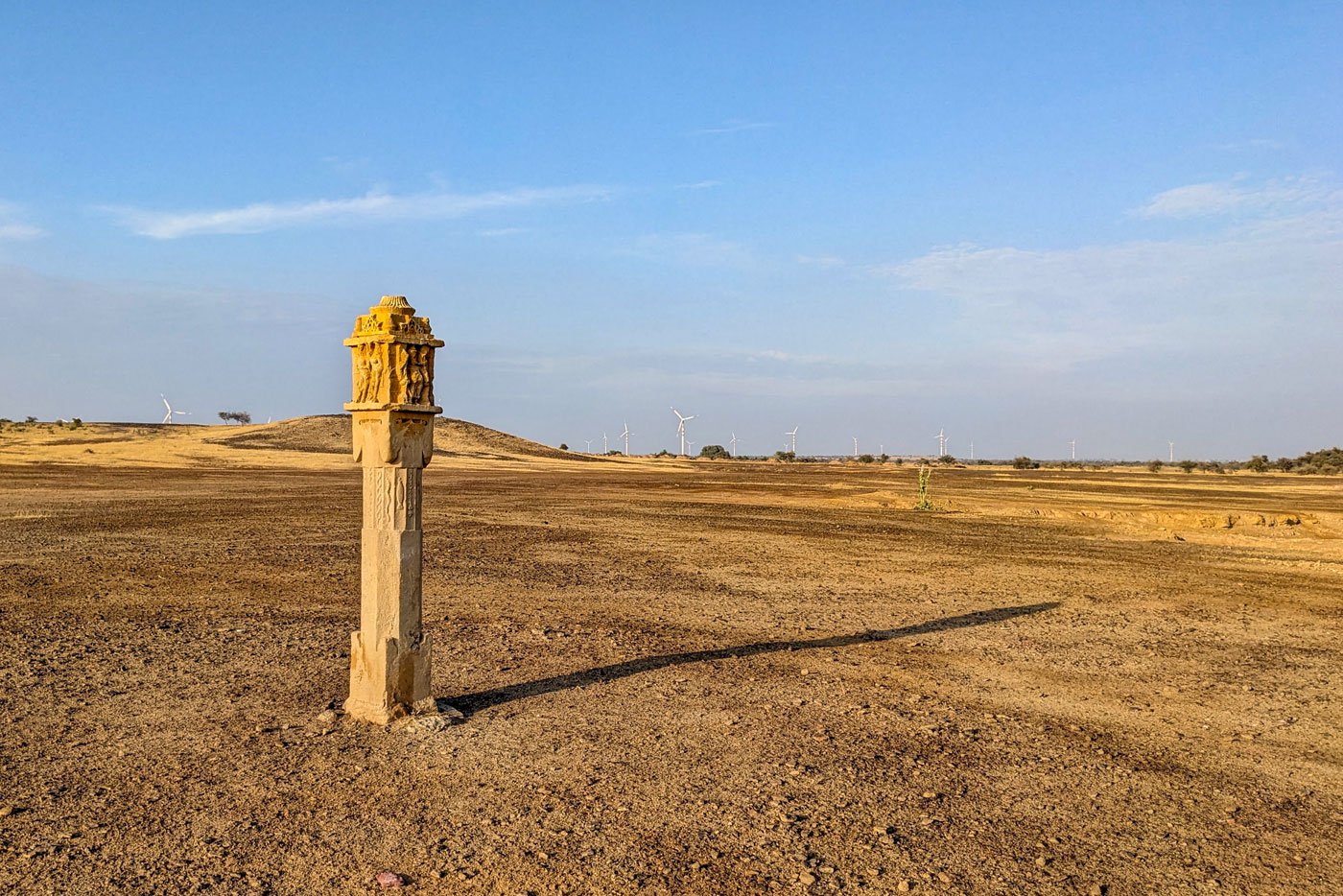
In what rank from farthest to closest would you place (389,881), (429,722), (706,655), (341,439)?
(341,439)
(706,655)
(429,722)
(389,881)

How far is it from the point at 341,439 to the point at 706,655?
218 feet

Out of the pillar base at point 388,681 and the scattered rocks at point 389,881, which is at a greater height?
the pillar base at point 388,681

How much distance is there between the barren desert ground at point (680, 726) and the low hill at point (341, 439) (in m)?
50.7

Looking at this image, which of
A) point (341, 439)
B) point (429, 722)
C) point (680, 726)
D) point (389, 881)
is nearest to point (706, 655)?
point (680, 726)

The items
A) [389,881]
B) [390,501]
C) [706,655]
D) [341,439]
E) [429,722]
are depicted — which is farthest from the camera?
[341,439]

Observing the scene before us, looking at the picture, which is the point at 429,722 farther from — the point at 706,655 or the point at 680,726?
the point at 706,655

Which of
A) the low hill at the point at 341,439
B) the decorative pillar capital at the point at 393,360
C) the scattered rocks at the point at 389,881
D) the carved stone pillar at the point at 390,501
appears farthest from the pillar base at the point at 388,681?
the low hill at the point at 341,439

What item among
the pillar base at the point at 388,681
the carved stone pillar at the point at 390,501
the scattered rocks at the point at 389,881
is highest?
the carved stone pillar at the point at 390,501

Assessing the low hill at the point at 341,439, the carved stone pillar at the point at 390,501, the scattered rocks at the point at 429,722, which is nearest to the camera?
the scattered rocks at the point at 429,722

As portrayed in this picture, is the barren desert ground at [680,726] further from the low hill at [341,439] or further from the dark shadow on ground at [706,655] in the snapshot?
the low hill at [341,439]

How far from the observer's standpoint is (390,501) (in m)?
7.33

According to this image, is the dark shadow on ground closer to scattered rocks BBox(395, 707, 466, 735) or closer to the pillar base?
scattered rocks BBox(395, 707, 466, 735)

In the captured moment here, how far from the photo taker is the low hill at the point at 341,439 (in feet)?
217

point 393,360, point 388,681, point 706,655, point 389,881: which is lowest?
point 389,881
